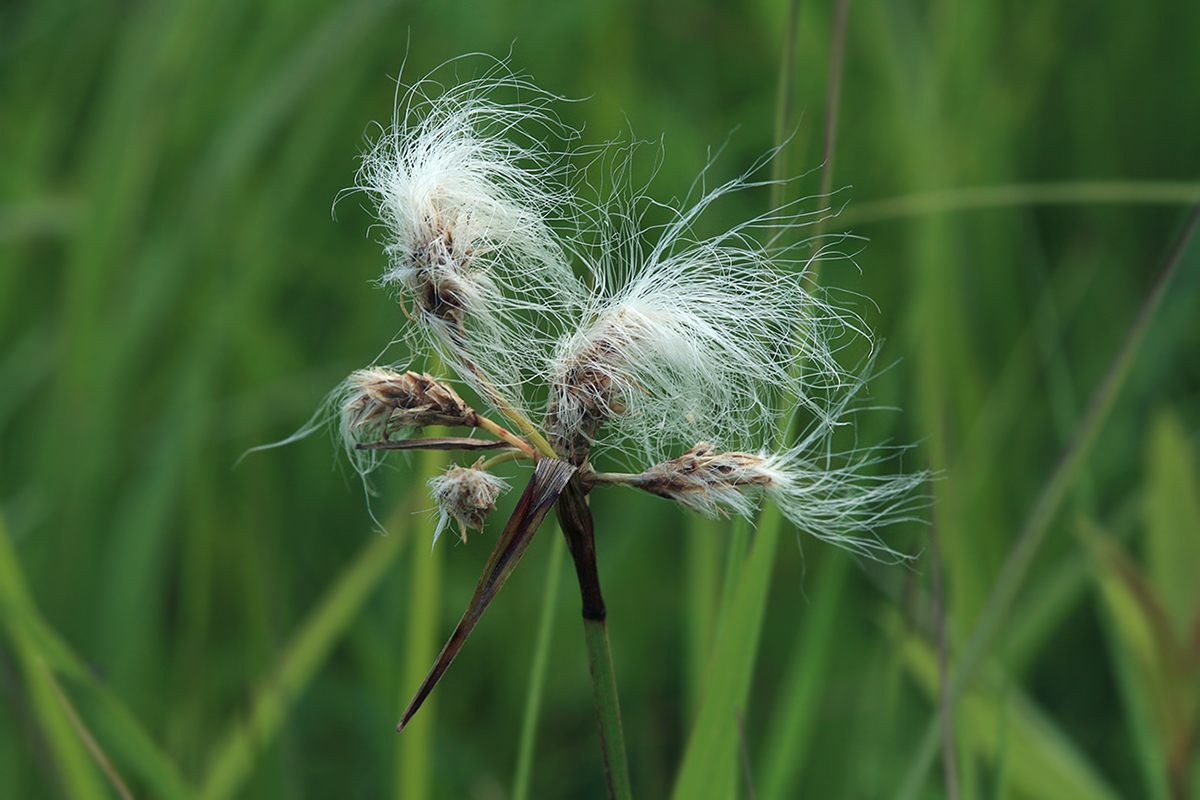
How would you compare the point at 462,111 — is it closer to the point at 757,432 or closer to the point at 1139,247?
the point at 757,432

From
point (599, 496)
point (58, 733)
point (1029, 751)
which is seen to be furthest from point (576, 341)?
point (599, 496)

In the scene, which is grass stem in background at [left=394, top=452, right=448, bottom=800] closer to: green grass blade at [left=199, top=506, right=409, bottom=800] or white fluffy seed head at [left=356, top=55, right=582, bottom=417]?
green grass blade at [left=199, top=506, right=409, bottom=800]

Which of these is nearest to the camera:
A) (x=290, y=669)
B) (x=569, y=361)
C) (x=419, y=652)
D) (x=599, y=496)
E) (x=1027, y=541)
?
(x=569, y=361)

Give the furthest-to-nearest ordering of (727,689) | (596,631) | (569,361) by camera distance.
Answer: (727,689)
(569,361)
(596,631)

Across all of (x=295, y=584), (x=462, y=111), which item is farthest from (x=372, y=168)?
(x=295, y=584)

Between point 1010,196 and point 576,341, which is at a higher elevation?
point 1010,196

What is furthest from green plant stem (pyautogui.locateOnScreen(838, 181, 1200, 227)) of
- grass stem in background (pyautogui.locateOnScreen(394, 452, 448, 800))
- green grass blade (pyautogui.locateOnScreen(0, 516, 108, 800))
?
green grass blade (pyautogui.locateOnScreen(0, 516, 108, 800))

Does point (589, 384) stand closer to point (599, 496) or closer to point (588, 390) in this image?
point (588, 390)
